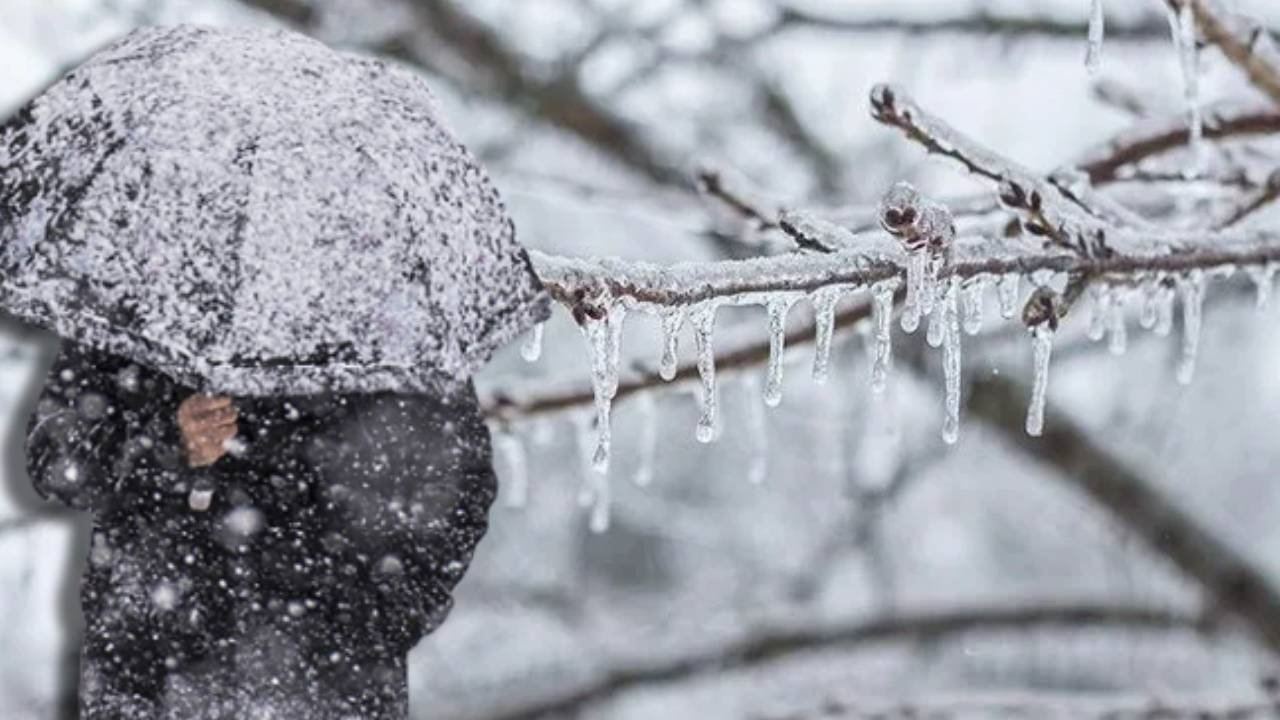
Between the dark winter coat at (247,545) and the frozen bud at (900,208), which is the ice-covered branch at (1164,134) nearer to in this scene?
the frozen bud at (900,208)

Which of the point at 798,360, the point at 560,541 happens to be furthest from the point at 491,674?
the point at 798,360

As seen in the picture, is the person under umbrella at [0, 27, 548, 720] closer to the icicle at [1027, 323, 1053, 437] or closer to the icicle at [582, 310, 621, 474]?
the icicle at [582, 310, 621, 474]

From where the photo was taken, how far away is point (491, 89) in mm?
3352

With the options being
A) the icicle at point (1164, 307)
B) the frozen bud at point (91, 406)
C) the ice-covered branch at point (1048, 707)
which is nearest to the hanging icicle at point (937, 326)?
the icicle at point (1164, 307)

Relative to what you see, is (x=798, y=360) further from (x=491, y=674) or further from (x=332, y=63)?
(x=491, y=674)

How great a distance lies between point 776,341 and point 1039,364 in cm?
17

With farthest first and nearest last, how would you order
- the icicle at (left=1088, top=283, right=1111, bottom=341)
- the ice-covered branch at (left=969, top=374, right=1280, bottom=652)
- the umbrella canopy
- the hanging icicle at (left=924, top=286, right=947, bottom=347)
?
the ice-covered branch at (left=969, top=374, right=1280, bottom=652) → the icicle at (left=1088, top=283, right=1111, bottom=341) → the hanging icicle at (left=924, top=286, right=947, bottom=347) → the umbrella canopy

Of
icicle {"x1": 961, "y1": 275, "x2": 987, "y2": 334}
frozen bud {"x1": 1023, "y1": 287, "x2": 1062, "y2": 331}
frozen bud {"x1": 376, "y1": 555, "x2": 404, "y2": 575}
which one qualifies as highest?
icicle {"x1": 961, "y1": 275, "x2": 987, "y2": 334}

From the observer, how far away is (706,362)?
92cm

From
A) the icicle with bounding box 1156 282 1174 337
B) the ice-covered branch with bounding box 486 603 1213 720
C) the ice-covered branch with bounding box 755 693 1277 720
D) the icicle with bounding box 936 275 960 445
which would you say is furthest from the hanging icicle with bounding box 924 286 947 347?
the ice-covered branch with bounding box 486 603 1213 720

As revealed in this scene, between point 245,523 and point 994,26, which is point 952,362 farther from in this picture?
point 994,26

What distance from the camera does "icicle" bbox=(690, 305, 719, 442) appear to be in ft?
2.93

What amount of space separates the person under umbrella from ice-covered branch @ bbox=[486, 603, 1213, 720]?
234 cm

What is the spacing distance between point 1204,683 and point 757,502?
2526mm
